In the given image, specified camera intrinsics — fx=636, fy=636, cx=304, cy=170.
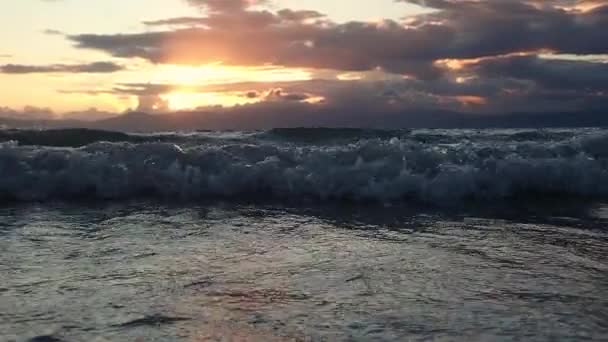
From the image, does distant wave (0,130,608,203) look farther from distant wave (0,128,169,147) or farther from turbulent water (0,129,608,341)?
distant wave (0,128,169,147)

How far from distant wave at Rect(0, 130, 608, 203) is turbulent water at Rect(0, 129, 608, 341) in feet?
0.10

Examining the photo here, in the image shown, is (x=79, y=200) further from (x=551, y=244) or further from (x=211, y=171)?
(x=551, y=244)

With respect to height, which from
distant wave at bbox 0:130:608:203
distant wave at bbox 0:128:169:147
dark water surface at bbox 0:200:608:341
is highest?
distant wave at bbox 0:128:169:147

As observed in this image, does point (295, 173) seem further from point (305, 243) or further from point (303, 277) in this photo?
point (303, 277)

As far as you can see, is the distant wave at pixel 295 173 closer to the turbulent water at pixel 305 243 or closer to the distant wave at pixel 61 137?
the turbulent water at pixel 305 243

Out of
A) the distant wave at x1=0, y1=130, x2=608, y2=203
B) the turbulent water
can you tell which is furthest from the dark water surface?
the distant wave at x1=0, y1=130, x2=608, y2=203

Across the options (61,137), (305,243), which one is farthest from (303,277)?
→ (61,137)

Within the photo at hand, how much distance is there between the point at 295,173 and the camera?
995cm

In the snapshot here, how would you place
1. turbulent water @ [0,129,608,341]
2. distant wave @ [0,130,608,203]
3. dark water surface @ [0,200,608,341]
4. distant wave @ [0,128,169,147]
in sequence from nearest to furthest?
dark water surface @ [0,200,608,341], turbulent water @ [0,129,608,341], distant wave @ [0,130,608,203], distant wave @ [0,128,169,147]

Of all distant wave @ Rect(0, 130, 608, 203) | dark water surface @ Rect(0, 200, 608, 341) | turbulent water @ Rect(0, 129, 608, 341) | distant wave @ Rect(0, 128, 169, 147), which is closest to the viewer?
dark water surface @ Rect(0, 200, 608, 341)

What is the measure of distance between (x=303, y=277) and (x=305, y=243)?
1259 mm

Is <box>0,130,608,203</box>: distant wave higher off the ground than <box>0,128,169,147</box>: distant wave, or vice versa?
<box>0,128,169,147</box>: distant wave

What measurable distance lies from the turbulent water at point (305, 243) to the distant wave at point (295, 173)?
0.03 metres

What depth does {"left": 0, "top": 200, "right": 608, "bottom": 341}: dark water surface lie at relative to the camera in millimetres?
3664
